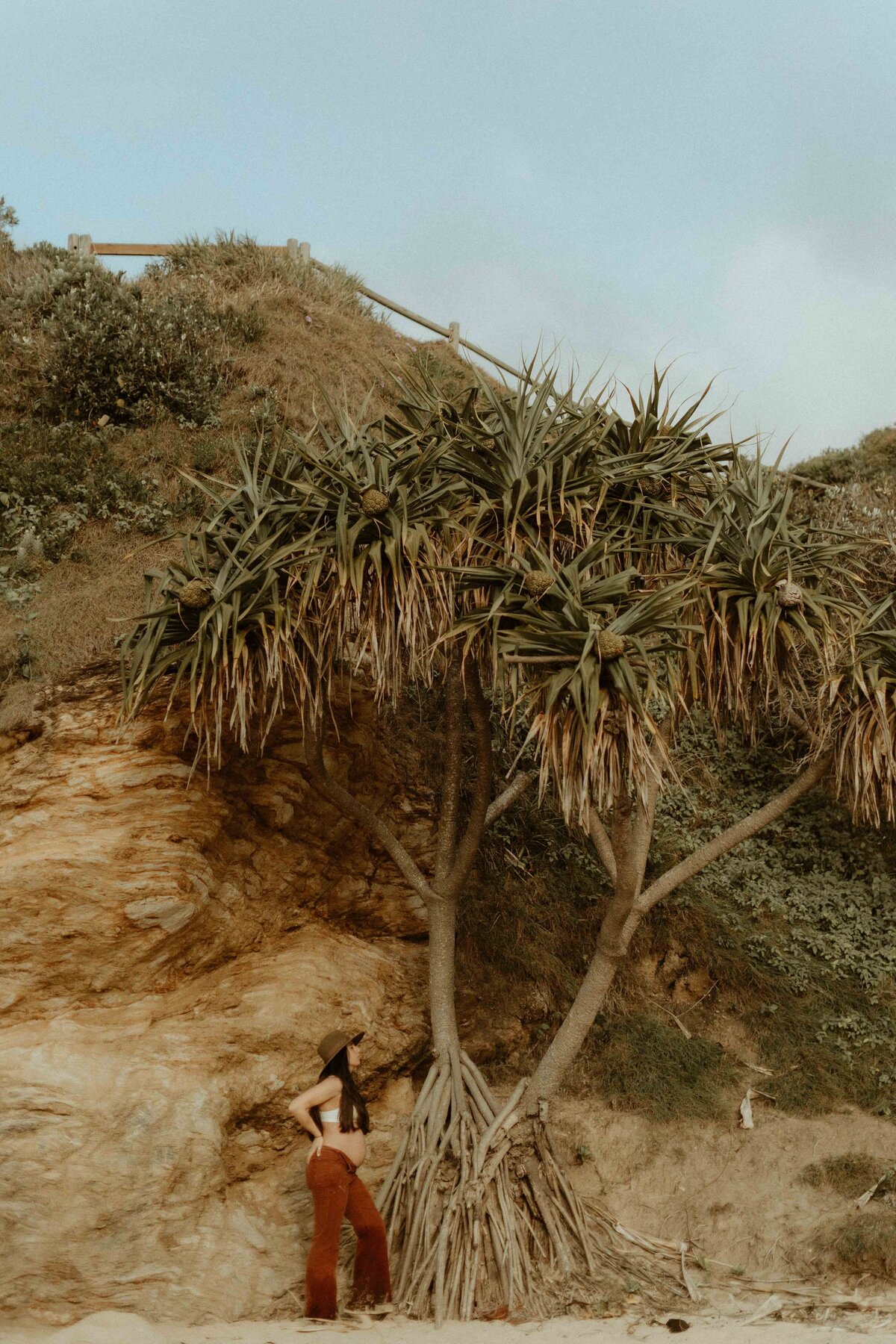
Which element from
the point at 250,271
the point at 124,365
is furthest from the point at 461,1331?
the point at 250,271

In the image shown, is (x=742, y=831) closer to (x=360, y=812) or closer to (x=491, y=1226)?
(x=360, y=812)

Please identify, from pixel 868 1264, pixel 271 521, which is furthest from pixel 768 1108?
pixel 271 521

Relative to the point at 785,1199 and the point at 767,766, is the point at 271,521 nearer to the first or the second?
the point at 785,1199

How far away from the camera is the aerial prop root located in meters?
6.82

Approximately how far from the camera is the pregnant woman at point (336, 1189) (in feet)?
21.3

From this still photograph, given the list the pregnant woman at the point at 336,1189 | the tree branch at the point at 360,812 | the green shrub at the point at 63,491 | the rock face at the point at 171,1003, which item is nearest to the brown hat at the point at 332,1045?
the pregnant woman at the point at 336,1189

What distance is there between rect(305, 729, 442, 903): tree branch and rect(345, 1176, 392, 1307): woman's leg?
6.84ft

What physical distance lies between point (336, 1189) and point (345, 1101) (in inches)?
19.9

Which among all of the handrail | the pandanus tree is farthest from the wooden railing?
the pandanus tree

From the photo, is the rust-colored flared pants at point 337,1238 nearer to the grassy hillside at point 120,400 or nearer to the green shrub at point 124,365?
the grassy hillside at point 120,400

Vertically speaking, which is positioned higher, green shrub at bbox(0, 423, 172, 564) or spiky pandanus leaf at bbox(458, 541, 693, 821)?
green shrub at bbox(0, 423, 172, 564)

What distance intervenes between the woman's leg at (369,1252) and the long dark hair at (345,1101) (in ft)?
1.04

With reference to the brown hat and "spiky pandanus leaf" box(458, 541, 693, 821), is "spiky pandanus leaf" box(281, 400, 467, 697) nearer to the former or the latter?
"spiky pandanus leaf" box(458, 541, 693, 821)

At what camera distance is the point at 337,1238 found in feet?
21.5
